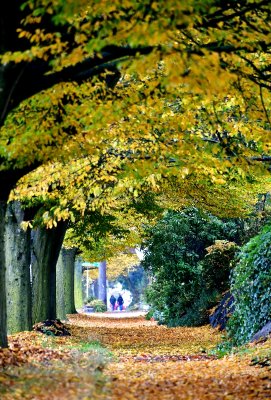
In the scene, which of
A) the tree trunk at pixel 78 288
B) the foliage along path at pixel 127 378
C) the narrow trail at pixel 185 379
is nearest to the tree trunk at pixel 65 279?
the tree trunk at pixel 78 288

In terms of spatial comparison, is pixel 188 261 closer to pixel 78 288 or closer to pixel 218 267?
pixel 218 267

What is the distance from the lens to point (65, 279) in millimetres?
35312

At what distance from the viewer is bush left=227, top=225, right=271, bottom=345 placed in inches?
585

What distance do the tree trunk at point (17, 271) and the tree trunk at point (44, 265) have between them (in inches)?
98.9

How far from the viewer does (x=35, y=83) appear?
7520mm

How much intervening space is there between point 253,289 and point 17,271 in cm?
608

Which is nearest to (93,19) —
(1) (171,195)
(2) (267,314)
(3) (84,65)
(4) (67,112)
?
(3) (84,65)

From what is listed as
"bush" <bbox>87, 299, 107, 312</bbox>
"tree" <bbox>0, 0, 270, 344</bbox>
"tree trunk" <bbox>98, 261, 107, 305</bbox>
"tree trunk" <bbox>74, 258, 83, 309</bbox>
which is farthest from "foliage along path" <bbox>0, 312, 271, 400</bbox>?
"tree trunk" <bbox>98, 261, 107, 305</bbox>

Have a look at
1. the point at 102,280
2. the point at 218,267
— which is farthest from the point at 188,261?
the point at 102,280

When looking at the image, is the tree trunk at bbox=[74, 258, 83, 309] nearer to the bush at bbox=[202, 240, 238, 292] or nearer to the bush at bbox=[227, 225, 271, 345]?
the bush at bbox=[202, 240, 238, 292]

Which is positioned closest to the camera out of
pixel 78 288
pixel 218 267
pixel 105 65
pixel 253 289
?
pixel 105 65

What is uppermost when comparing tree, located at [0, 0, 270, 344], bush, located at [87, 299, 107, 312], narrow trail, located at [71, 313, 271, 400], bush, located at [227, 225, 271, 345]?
tree, located at [0, 0, 270, 344]

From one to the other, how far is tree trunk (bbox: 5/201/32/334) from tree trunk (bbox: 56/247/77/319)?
12.9 metres

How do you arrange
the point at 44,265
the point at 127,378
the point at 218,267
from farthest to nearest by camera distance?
the point at 218,267
the point at 44,265
the point at 127,378
